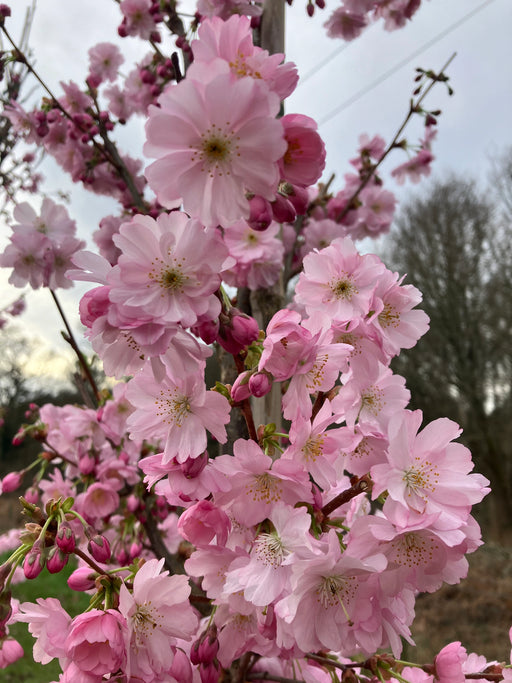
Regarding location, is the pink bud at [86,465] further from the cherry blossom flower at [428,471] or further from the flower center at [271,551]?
the cherry blossom flower at [428,471]

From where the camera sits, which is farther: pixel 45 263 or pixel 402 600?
pixel 45 263

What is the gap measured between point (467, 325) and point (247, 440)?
1277cm

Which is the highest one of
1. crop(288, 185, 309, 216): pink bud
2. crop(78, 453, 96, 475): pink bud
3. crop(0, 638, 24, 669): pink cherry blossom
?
crop(288, 185, 309, 216): pink bud

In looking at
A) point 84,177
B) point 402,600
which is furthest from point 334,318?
point 84,177

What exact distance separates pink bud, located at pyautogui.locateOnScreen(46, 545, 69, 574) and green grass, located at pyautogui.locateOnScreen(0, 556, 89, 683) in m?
1.69

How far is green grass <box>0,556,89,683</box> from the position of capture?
400 cm

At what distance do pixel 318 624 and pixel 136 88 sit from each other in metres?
2.41

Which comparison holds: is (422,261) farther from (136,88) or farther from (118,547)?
(118,547)

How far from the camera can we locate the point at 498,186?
1220cm

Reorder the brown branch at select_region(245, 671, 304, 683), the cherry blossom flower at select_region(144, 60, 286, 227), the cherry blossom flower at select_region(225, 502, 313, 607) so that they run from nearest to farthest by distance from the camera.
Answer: the cherry blossom flower at select_region(144, 60, 286, 227), the cherry blossom flower at select_region(225, 502, 313, 607), the brown branch at select_region(245, 671, 304, 683)

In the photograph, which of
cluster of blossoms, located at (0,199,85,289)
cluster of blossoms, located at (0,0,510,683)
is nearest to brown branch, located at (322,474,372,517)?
cluster of blossoms, located at (0,0,510,683)

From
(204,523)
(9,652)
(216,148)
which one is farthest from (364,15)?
(9,652)

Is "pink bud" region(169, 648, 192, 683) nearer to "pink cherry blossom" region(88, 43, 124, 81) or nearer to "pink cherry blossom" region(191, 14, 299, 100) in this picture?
"pink cherry blossom" region(191, 14, 299, 100)

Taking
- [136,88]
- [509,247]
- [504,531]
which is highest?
[509,247]
